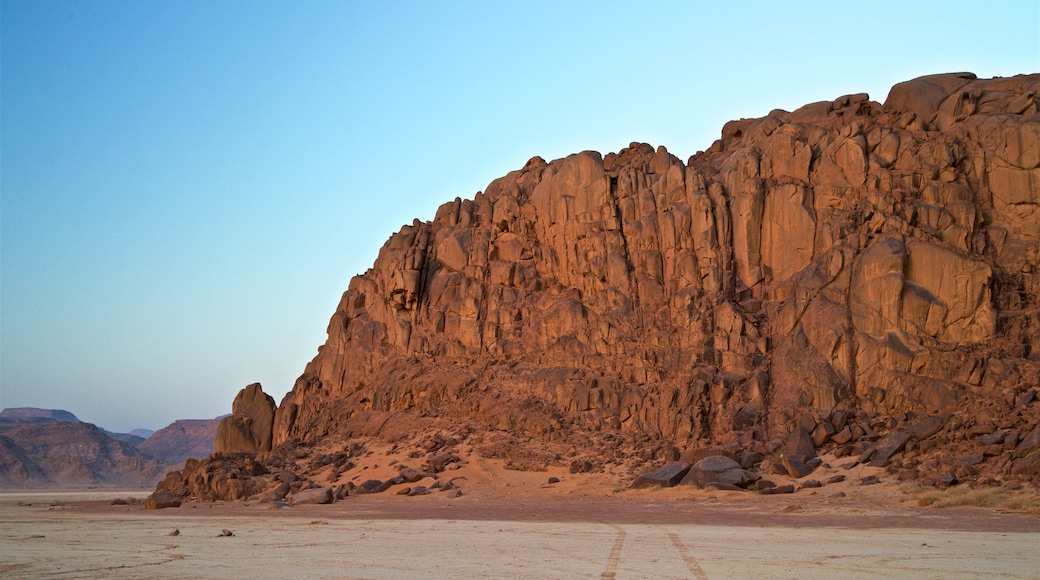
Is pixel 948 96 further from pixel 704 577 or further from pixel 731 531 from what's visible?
pixel 704 577

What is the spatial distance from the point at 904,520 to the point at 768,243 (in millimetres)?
20423

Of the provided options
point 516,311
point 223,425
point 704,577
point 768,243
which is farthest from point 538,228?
point 704,577

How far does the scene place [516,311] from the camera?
50.8 metres

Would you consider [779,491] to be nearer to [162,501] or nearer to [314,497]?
[314,497]

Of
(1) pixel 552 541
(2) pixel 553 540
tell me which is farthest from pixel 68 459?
(1) pixel 552 541

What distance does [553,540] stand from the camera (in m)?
23.3

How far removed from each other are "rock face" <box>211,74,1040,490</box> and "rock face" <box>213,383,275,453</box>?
0.59 ft

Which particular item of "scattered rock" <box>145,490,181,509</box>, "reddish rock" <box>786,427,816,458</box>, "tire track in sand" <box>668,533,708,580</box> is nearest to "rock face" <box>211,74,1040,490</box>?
"reddish rock" <box>786,427,816,458</box>

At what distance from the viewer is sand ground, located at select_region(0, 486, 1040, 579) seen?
17469 mm

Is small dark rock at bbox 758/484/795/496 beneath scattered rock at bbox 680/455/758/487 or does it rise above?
beneath

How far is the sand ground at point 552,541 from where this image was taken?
1747 cm

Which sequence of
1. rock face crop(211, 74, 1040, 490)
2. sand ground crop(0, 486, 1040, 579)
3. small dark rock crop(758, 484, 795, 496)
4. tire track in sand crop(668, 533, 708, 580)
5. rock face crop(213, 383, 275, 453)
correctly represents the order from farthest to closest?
rock face crop(213, 383, 275, 453) → rock face crop(211, 74, 1040, 490) → small dark rock crop(758, 484, 795, 496) → sand ground crop(0, 486, 1040, 579) → tire track in sand crop(668, 533, 708, 580)

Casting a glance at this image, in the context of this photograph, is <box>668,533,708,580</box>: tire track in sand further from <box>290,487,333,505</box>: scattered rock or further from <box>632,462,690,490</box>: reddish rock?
<box>290,487,333,505</box>: scattered rock

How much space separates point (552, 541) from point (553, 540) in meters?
0.27
